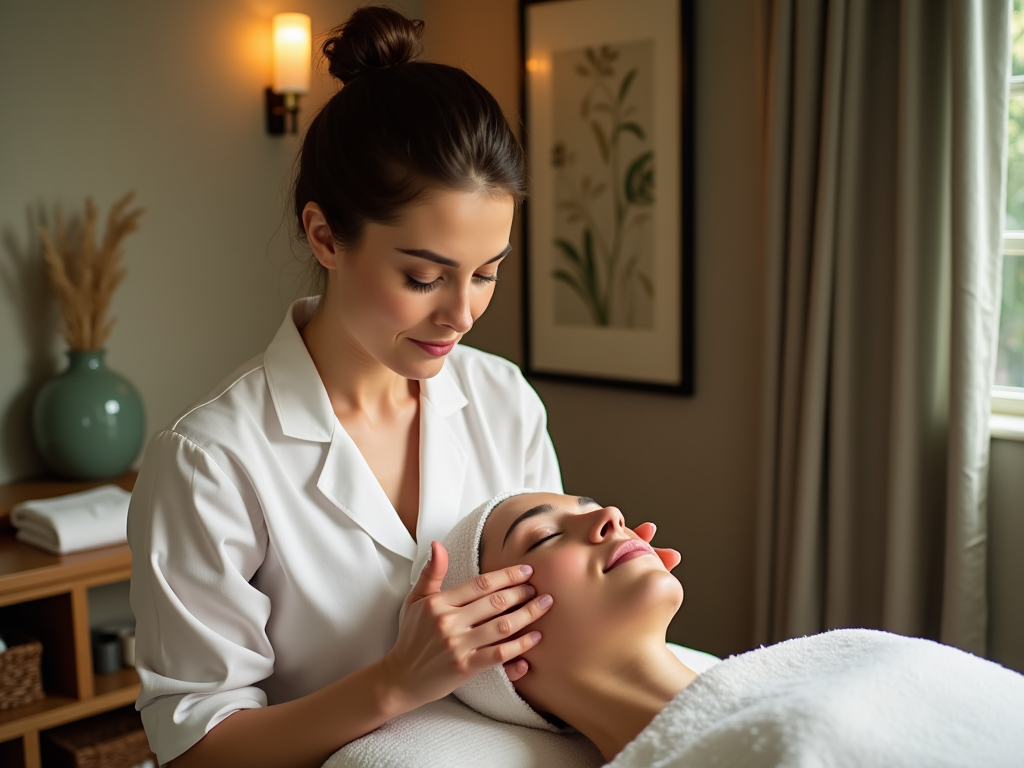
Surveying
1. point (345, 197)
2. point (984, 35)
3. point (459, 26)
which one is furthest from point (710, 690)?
point (459, 26)

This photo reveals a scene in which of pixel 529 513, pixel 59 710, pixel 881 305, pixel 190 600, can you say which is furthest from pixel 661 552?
pixel 59 710

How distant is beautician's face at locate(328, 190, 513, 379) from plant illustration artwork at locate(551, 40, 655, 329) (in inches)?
61.9

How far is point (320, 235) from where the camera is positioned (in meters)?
1.51

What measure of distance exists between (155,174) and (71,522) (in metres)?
1.08

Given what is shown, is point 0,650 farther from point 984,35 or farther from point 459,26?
point 984,35

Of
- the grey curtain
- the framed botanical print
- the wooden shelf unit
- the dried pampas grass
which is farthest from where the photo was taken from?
the framed botanical print

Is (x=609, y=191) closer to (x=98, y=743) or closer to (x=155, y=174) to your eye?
(x=155, y=174)

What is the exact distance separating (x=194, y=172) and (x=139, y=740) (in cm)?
160

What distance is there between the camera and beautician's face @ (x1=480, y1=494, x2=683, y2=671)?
1.41 metres

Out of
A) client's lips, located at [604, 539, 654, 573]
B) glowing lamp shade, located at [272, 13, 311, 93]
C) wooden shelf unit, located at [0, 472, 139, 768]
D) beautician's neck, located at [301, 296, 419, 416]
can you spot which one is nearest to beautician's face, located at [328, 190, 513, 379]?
beautician's neck, located at [301, 296, 419, 416]

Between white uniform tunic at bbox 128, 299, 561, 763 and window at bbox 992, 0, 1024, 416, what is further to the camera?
window at bbox 992, 0, 1024, 416

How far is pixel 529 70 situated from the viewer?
10.6ft

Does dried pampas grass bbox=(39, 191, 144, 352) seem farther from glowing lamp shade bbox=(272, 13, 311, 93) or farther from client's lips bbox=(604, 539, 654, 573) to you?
client's lips bbox=(604, 539, 654, 573)

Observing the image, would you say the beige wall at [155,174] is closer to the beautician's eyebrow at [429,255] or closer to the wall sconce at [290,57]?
the wall sconce at [290,57]
